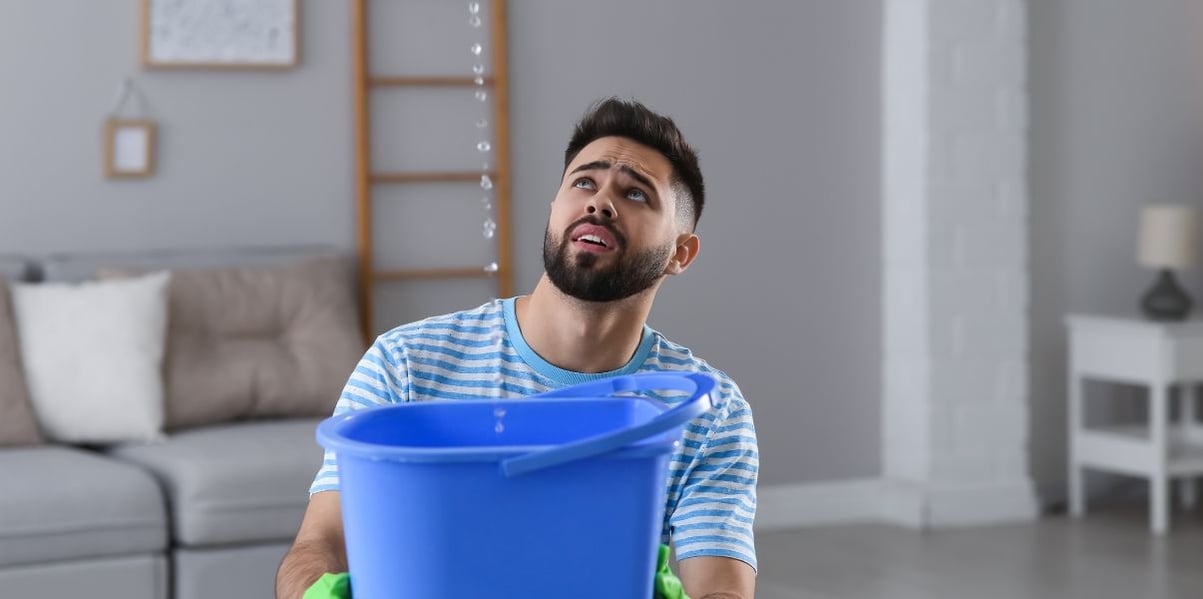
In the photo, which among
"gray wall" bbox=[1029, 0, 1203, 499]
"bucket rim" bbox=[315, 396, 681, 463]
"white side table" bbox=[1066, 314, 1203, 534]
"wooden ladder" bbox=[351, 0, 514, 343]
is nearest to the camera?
"bucket rim" bbox=[315, 396, 681, 463]

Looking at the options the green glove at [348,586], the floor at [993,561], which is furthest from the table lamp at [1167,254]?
the green glove at [348,586]

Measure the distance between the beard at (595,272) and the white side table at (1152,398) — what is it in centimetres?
354

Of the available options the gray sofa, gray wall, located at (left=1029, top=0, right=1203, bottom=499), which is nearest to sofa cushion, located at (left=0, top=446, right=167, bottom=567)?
the gray sofa

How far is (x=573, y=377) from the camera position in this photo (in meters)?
1.71

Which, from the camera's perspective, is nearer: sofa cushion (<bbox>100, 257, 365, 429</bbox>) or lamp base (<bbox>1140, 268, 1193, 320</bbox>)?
sofa cushion (<bbox>100, 257, 365, 429</bbox>)

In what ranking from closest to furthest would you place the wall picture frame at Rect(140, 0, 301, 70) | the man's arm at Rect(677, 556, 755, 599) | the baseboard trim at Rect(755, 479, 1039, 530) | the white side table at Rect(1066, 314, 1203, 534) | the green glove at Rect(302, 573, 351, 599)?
the green glove at Rect(302, 573, 351, 599) < the man's arm at Rect(677, 556, 755, 599) < the wall picture frame at Rect(140, 0, 301, 70) < the white side table at Rect(1066, 314, 1203, 534) < the baseboard trim at Rect(755, 479, 1039, 530)

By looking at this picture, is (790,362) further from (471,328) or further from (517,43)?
(471,328)

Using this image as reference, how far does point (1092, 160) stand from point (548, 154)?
202 cm

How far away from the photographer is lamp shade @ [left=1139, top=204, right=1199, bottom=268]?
4.99 metres

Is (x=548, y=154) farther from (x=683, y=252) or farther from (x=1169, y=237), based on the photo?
(x=683, y=252)

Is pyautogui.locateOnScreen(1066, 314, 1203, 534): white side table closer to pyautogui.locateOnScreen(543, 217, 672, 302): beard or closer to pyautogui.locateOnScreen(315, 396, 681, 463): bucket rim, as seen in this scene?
pyautogui.locateOnScreen(543, 217, 672, 302): beard

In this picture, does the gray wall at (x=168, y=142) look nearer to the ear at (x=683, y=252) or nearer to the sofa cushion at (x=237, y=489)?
the sofa cushion at (x=237, y=489)

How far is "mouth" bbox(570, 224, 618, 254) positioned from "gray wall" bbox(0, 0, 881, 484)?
2832 millimetres

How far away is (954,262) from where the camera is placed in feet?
16.3
